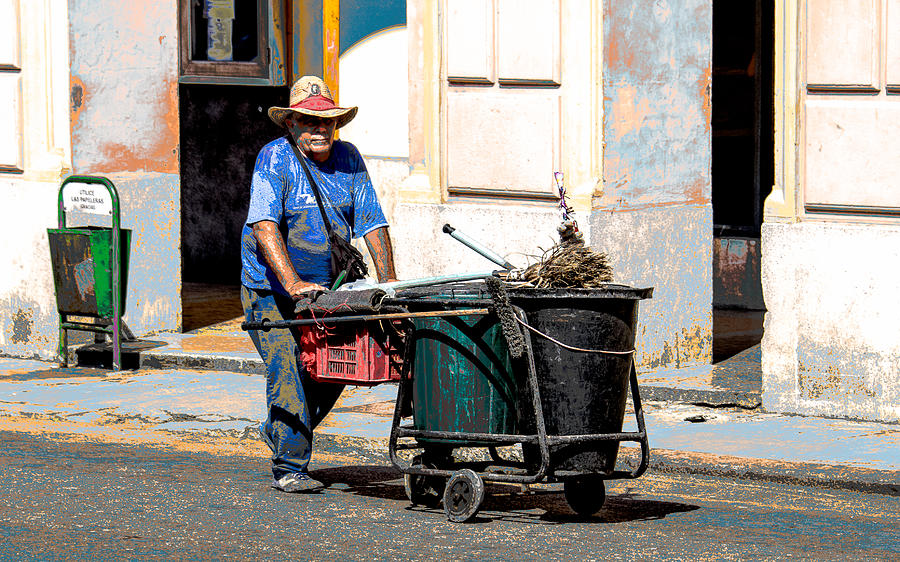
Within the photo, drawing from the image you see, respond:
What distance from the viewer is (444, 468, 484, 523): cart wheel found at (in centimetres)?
768

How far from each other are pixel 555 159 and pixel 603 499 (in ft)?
14.2

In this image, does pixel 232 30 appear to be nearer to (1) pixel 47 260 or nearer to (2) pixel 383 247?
(1) pixel 47 260

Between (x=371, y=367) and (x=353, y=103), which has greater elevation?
(x=353, y=103)

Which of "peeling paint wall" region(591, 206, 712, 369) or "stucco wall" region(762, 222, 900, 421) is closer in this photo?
"stucco wall" region(762, 222, 900, 421)

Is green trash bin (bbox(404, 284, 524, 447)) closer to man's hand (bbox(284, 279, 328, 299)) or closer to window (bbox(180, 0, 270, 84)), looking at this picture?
man's hand (bbox(284, 279, 328, 299))

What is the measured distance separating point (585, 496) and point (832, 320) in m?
3.20

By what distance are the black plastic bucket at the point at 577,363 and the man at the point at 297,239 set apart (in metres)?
1.18

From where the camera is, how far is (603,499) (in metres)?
8.01

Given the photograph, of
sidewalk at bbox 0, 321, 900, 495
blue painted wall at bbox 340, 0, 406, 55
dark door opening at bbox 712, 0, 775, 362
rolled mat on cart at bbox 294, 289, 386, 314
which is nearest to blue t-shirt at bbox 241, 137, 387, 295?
rolled mat on cart at bbox 294, 289, 386, 314

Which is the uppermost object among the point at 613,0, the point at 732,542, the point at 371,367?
the point at 613,0

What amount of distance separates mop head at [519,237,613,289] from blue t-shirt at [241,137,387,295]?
1.19m

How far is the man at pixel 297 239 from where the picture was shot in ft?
27.8

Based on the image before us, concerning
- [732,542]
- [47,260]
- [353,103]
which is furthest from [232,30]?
[732,542]

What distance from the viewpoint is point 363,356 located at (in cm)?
802
